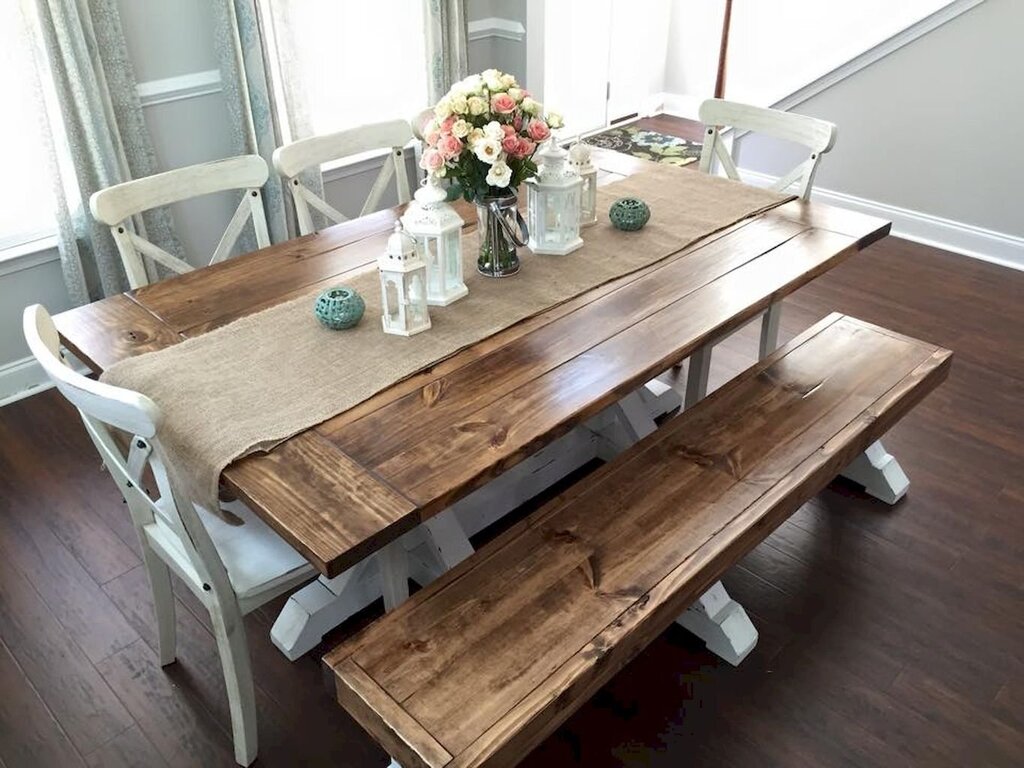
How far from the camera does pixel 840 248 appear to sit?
2207mm

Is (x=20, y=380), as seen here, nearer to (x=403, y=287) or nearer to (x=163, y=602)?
(x=163, y=602)

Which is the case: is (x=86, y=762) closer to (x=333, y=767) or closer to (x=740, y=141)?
(x=333, y=767)

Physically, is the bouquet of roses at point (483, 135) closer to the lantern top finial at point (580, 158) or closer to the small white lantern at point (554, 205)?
the small white lantern at point (554, 205)

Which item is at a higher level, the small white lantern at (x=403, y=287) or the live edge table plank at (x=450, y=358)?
the small white lantern at (x=403, y=287)

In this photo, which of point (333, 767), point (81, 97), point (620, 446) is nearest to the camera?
point (333, 767)

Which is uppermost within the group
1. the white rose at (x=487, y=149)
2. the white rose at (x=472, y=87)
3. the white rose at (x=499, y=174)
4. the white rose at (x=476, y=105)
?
the white rose at (x=472, y=87)

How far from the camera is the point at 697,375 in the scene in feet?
8.32

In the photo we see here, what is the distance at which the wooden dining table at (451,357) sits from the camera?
1.42 m

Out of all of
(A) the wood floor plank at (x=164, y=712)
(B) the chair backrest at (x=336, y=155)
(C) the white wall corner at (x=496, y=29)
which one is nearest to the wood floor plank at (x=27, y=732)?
(A) the wood floor plank at (x=164, y=712)

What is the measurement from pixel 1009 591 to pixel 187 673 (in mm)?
2003

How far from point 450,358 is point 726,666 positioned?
96cm

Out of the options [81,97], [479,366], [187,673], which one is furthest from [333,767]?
[81,97]

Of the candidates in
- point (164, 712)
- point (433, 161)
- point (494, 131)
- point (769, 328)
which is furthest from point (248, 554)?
point (769, 328)

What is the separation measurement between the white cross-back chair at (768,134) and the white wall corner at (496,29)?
5.41ft
